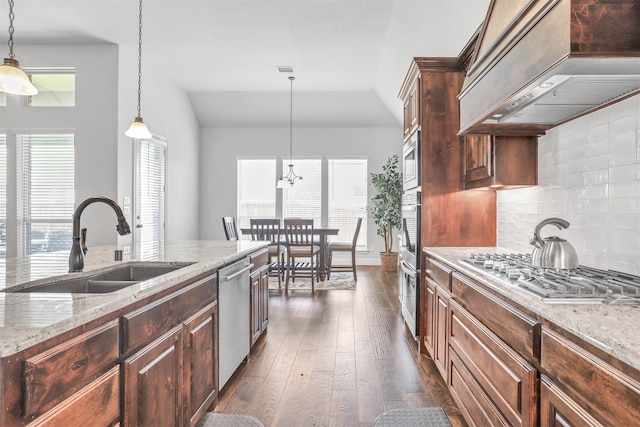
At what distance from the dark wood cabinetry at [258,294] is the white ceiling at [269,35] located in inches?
103

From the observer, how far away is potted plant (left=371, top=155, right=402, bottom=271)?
6.99m

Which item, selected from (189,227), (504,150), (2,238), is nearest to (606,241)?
(504,150)

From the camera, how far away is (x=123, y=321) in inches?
50.1

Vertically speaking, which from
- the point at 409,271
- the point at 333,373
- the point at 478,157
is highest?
the point at 478,157

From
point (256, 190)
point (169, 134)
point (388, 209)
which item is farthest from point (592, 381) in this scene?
point (256, 190)

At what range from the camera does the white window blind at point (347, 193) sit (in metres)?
7.89

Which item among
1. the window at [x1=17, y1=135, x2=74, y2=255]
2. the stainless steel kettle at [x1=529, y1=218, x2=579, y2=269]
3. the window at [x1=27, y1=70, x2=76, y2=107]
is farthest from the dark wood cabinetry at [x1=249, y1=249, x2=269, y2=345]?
the window at [x1=27, y1=70, x2=76, y2=107]

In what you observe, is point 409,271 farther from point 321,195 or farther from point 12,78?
point 321,195

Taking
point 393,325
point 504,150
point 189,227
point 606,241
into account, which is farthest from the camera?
point 189,227

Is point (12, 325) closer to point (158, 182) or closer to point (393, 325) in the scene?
point (393, 325)

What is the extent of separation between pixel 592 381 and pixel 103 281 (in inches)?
73.9

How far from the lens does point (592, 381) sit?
93cm

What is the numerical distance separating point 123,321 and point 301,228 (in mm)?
4362

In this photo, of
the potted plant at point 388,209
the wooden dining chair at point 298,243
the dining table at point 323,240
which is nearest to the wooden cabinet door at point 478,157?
the wooden dining chair at point 298,243
